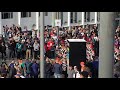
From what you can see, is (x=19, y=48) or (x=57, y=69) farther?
(x=19, y=48)

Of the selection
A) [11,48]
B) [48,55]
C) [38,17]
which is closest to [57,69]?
[48,55]

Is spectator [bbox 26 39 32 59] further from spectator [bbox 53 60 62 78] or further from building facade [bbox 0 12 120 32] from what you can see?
spectator [bbox 53 60 62 78]

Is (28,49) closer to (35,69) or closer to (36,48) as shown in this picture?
(36,48)

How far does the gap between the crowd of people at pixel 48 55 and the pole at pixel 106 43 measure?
5.64 feet

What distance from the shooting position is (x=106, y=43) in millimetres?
6863

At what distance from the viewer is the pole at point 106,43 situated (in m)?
6.84

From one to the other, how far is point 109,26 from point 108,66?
75cm

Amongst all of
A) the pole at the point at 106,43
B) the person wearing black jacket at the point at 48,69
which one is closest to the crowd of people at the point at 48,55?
the person wearing black jacket at the point at 48,69

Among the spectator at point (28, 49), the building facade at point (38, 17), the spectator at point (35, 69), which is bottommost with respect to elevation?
the spectator at point (35, 69)

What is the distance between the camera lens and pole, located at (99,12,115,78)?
6844 millimetres

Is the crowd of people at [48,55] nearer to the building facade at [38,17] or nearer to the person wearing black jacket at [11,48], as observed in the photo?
the person wearing black jacket at [11,48]

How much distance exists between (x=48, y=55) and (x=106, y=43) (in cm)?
500

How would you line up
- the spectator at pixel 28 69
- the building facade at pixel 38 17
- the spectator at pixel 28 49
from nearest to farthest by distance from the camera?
the spectator at pixel 28 69 → the spectator at pixel 28 49 → the building facade at pixel 38 17
